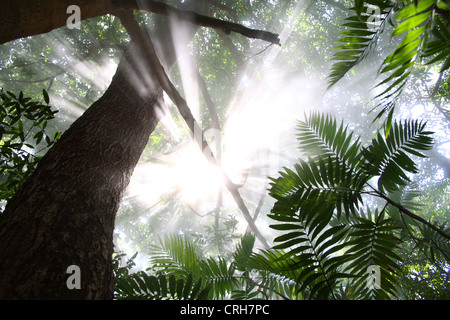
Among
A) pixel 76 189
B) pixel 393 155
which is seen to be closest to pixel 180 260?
pixel 76 189

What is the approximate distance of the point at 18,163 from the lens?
189cm

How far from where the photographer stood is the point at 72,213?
3.41ft

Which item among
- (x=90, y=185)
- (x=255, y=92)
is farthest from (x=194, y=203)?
(x=90, y=185)

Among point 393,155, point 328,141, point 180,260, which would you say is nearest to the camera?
point 393,155

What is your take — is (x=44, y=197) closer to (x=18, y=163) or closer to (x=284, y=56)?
(x=18, y=163)

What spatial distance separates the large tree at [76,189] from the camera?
80 centimetres

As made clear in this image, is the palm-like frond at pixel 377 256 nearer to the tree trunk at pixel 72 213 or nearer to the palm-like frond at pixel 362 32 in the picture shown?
the palm-like frond at pixel 362 32

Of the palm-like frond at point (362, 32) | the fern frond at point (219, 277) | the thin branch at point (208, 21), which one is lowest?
the fern frond at point (219, 277)

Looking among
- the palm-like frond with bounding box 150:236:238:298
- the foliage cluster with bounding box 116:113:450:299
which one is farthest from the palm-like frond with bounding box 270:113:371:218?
the palm-like frond with bounding box 150:236:238:298

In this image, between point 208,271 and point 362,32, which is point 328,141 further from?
point 208,271

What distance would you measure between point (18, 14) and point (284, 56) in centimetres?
1181

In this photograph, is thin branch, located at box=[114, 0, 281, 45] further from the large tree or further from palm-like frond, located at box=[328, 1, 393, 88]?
palm-like frond, located at box=[328, 1, 393, 88]

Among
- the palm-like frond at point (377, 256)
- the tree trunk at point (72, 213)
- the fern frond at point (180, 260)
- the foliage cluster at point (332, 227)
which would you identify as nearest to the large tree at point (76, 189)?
the tree trunk at point (72, 213)

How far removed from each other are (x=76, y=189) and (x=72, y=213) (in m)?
0.17
